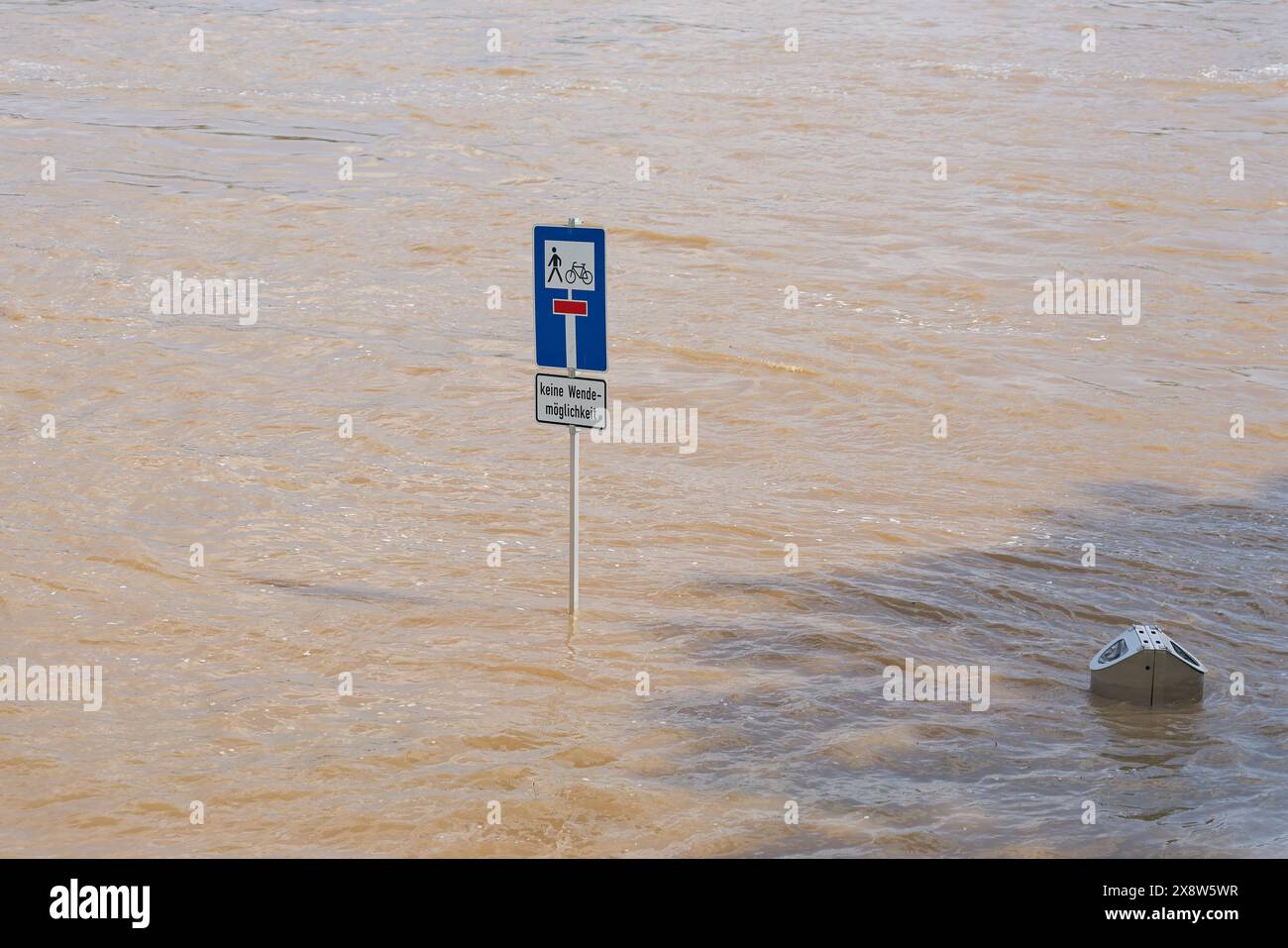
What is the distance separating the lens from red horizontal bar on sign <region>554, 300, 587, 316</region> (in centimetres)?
745

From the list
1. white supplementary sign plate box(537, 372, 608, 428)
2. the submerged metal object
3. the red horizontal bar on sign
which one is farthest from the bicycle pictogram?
the submerged metal object

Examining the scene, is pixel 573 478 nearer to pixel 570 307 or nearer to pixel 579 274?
pixel 570 307

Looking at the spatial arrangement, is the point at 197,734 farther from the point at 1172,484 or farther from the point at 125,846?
the point at 1172,484

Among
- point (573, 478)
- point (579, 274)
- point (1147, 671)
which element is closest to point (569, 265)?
Answer: point (579, 274)

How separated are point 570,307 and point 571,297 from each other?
50mm

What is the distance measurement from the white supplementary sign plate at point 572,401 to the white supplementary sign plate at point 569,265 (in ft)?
1.52

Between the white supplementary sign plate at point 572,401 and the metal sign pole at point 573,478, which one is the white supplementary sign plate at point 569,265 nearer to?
the metal sign pole at point 573,478

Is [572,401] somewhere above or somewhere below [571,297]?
below

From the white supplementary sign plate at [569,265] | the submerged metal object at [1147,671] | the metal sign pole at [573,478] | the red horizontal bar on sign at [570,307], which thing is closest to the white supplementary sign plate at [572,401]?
the metal sign pole at [573,478]

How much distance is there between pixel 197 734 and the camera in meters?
6.66

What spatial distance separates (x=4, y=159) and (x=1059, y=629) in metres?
17.3

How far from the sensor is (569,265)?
7383mm

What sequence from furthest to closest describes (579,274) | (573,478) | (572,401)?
1. (573,478)
2. (572,401)
3. (579,274)

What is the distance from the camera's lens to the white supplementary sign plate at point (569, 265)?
24.0 feet
